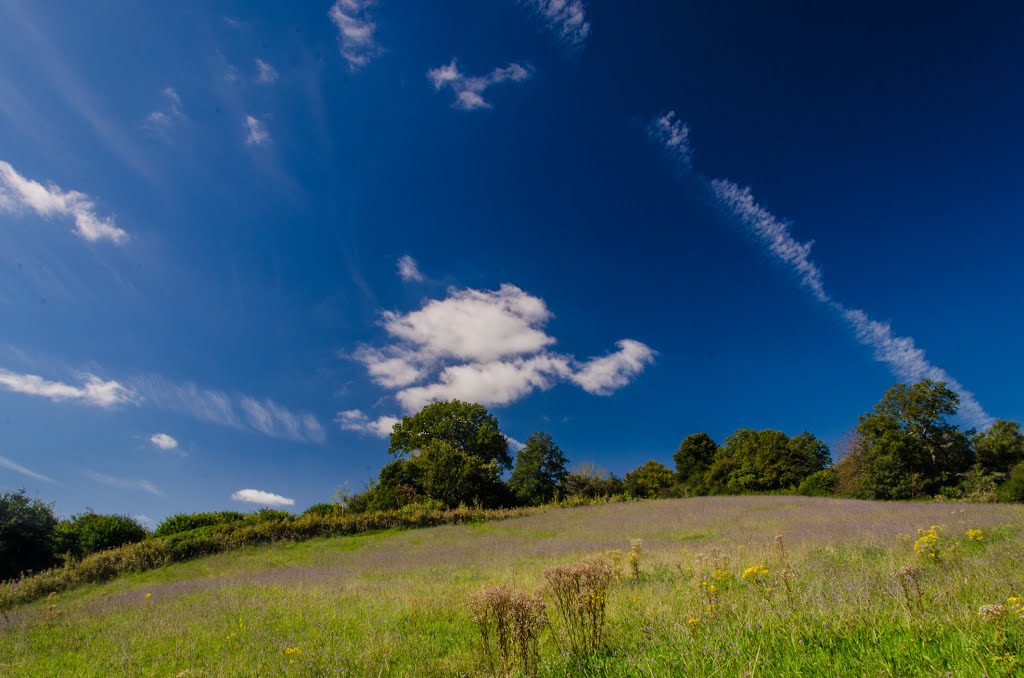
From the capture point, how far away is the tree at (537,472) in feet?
140

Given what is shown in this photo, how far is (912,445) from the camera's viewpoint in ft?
100

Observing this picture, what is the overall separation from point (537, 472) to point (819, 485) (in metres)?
22.8

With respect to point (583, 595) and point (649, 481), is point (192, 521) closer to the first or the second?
point (583, 595)

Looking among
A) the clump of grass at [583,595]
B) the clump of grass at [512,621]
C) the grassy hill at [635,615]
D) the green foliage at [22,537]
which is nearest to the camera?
the grassy hill at [635,615]

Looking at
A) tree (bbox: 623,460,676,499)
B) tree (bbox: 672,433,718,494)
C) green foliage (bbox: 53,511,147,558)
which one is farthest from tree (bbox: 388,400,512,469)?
green foliage (bbox: 53,511,147,558)

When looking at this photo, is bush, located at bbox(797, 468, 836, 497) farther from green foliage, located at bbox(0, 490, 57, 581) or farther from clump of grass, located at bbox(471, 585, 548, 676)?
green foliage, located at bbox(0, 490, 57, 581)

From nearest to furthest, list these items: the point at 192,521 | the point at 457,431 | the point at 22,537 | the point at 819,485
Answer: the point at 22,537, the point at 192,521, the point at 819,485, the point at 457,431

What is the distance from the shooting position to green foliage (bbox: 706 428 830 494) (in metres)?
37.7

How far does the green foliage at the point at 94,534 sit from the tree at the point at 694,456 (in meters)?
43.8

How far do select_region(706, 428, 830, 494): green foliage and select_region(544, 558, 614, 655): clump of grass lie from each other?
38.6m

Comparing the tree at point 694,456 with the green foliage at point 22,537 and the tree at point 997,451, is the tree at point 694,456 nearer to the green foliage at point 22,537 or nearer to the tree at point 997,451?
the tree at point 997,451

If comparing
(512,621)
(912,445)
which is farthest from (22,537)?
(912,445)

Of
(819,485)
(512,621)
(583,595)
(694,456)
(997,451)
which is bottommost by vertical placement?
(512,621)

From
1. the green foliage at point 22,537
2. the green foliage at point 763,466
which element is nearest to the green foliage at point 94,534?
the green foliage at point 22,537
